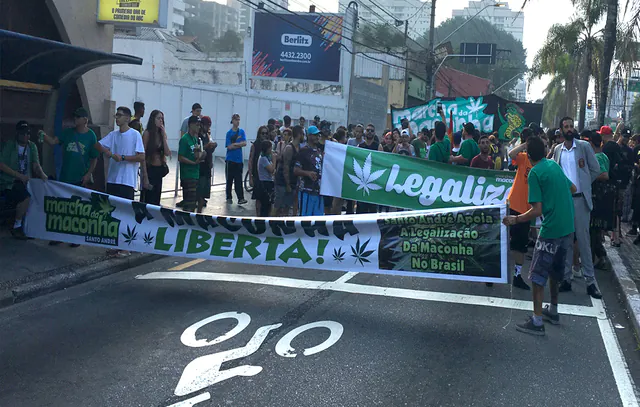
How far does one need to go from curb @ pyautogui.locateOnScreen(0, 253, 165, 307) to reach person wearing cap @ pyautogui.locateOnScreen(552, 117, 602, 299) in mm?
5455

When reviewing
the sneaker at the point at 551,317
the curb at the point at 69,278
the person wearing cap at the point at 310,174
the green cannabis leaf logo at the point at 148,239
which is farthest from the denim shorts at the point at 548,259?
the curb at the point at 69,278

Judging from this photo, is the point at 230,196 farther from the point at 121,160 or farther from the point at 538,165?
the point at 538,165

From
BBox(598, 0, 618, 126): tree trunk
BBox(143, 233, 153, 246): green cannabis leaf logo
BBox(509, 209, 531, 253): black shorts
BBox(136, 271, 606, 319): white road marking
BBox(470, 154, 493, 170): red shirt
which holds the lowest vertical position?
BBox(136, 271, 606, 319): white road marking

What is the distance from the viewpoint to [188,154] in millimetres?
11156

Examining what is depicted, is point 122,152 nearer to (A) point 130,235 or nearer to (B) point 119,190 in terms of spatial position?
(B) point 119,190

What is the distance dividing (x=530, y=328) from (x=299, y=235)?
2517mm

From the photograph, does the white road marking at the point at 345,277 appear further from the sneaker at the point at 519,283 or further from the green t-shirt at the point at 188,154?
the green t-shirt at the point at 188,154

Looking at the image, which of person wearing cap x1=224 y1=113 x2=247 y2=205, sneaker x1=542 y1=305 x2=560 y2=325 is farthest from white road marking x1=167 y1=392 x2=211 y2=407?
person wearing cap x1=224 y1=113 x2=247 y2=205

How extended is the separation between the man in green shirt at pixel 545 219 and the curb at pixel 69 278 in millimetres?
4872

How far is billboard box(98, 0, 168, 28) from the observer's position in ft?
38.6

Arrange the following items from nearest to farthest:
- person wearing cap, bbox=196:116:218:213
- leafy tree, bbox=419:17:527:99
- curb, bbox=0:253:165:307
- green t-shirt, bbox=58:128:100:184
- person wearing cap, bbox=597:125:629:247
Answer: curb, bbox=0:253:165:307, green t-shirt, bbox=58:128:100:184, person wearing cap, bbox=597:125:629:247, person wearing cap, bbox=196:116:218:213, leafy tree, bbox=419:17:527:99

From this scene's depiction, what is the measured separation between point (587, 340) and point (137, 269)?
549cm

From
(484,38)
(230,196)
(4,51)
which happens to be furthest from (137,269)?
(484,38)

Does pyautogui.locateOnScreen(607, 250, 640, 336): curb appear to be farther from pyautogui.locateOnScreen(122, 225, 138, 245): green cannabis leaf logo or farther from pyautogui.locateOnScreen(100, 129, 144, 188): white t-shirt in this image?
pyautogui.locateOnScreen(100, 129, 144, 188): white t-shirt
